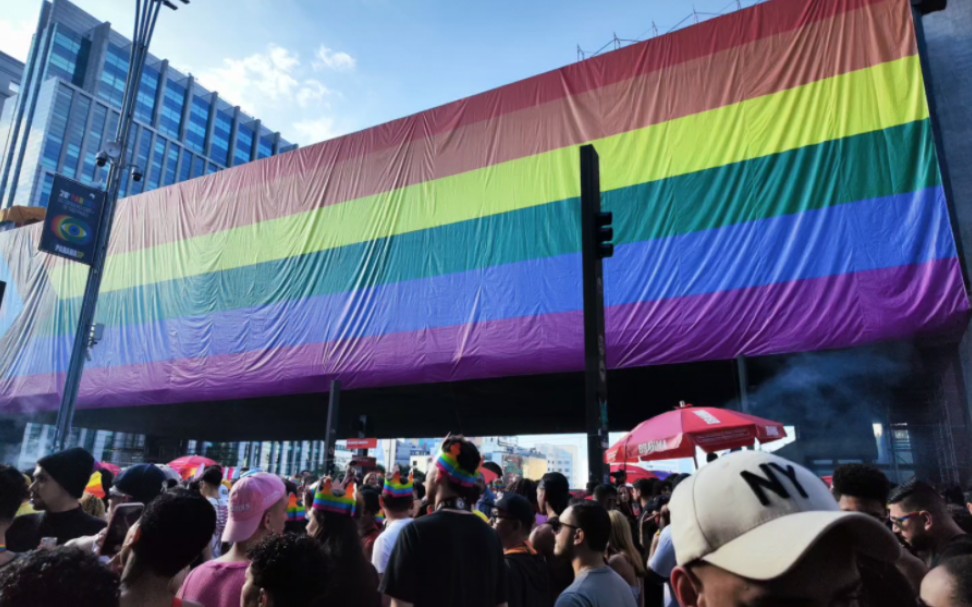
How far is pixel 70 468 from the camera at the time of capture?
405cm

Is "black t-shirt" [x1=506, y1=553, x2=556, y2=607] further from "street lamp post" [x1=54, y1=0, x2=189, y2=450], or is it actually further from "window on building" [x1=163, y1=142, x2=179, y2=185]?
"window on building" [x1=163, y1=142, x2=179, y2=185]

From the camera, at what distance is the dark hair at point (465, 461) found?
3488mm

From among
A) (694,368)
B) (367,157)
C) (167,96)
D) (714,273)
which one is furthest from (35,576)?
(167,96)

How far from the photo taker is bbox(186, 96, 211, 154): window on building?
83.5 m

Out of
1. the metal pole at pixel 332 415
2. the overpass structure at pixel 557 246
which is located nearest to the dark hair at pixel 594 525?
the overpass structure at pixel 557 246

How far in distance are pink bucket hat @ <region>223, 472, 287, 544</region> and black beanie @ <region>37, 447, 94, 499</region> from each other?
47.2 inches

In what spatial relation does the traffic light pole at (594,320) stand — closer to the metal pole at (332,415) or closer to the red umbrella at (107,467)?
the red umbrella at (107,467)

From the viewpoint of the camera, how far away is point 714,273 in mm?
13117

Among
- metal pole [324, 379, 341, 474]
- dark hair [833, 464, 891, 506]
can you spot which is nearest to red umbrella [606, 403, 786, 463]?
dark hair [833, 464, 891, 506]

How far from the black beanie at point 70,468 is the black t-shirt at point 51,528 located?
15 centimetres

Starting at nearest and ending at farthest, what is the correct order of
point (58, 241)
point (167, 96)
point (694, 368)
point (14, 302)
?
point (58, 241) → point (694, 368) → point (14, 302) → point (167, 96)

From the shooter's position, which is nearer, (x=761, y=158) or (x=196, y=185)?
(x=761, y=158)

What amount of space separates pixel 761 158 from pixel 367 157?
10.9 m

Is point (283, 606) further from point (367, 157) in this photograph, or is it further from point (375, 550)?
point (367, 157)
